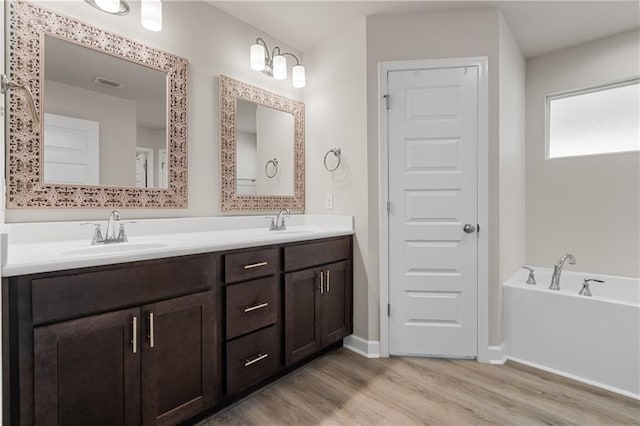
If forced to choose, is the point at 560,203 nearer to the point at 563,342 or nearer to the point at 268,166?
the point at 563,342

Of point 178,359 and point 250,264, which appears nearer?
point 178,359

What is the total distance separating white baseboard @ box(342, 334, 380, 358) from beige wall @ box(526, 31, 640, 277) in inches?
74.2

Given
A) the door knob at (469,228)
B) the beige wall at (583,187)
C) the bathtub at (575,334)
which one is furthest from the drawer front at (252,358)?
the beige wall at (583,187)

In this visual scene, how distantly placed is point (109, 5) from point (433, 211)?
7.32 feet

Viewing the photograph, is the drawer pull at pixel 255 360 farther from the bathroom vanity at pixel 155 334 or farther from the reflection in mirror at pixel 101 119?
the reflection in mirror at pixel 101 119

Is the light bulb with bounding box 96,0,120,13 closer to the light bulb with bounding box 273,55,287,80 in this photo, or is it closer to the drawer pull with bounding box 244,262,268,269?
the light bulb with bounding box 273,55,287,80

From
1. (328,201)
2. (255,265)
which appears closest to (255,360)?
(255,265)

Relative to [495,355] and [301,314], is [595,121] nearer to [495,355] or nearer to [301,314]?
[495,355]

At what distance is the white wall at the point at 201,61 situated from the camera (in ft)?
6.49

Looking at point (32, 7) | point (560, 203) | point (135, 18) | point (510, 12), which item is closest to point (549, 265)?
point (560, 203)

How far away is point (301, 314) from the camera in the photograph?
209 cm

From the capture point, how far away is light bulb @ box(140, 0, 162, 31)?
174 cm

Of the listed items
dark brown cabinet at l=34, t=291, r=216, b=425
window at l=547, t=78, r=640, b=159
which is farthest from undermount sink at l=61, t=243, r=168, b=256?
window at l=547, t=78, r=640, b=159

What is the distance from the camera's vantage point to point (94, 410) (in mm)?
1216
